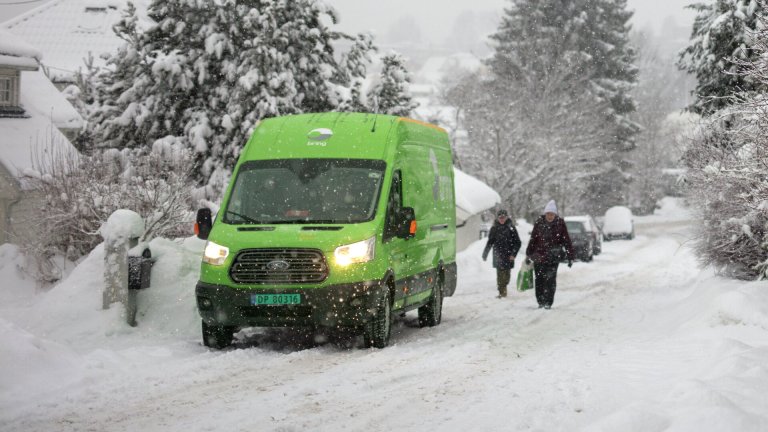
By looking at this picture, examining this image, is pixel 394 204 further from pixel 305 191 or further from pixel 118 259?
pixel 118 259

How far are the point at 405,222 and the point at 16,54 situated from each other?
21.2 m

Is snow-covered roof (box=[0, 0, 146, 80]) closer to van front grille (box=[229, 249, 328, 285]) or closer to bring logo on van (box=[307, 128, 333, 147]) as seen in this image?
bring logo on van (box=[307, 128, 333, 147])

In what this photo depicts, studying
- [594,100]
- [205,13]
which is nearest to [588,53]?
[594,100]

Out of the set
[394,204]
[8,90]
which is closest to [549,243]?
[394,204]

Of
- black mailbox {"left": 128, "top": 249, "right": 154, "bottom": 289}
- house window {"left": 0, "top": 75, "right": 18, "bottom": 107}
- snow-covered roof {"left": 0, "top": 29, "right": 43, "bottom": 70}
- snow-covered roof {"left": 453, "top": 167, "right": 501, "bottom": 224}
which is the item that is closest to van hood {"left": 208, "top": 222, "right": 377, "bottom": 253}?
black mailbox {"left": 128, "top": 249, "right": 154, "bottom": 289}

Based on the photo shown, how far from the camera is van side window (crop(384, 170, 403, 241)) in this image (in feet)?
35.4

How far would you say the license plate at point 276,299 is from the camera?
9961mm

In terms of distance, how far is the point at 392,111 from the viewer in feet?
109

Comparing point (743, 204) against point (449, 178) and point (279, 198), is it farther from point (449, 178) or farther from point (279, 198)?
point (279, 198)

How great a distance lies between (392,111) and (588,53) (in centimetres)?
2961

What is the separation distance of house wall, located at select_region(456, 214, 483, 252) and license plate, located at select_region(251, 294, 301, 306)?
1015 inches

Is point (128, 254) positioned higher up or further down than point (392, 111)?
further down

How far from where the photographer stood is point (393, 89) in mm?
33531

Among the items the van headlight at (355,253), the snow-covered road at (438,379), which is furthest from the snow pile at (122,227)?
the van headlight at (355,253)
